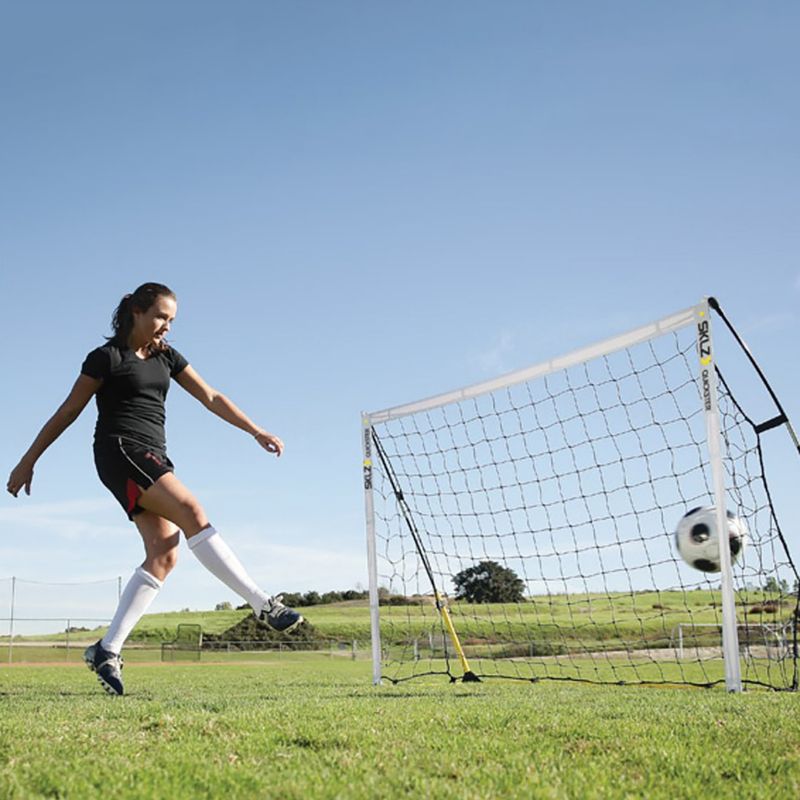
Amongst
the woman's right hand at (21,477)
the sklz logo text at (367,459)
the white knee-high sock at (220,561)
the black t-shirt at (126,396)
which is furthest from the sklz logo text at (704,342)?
the woman's right hand at (21,477)

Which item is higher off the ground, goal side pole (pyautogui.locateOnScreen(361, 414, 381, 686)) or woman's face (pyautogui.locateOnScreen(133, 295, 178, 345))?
woman's face (pyautogui.locateOnScreen(133, 295, 178, 345))

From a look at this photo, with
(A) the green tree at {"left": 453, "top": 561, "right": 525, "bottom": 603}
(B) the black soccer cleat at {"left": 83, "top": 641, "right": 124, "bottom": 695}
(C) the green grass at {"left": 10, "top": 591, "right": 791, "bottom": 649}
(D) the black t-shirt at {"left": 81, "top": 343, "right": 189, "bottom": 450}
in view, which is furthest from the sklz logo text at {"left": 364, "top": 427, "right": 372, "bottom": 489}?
(C) the green grass at {"left": 10, "top": 591, "right": 791, "bottom": 649}

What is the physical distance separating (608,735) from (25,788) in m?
2.04

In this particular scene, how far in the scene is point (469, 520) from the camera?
9820mm

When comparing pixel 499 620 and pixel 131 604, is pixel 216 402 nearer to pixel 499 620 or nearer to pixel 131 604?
pixel 131 604

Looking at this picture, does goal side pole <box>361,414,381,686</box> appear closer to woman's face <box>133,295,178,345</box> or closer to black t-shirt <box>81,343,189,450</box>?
black t-shirt <box>81,343,189,450</box>

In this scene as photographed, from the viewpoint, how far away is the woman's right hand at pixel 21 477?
5.56 m

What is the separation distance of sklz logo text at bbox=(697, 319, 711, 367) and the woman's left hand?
3.31 m

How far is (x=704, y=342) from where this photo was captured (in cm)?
700

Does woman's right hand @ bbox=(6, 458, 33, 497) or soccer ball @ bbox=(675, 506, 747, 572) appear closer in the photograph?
woman's right hand @ bbox=(6, 458, 33, 497)

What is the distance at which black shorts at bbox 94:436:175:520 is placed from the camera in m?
5.30

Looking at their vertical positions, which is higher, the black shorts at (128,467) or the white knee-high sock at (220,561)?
the black shorts at (128,467)

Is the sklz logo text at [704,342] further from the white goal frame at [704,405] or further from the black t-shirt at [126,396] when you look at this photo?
the black t-shirt at [126,396]

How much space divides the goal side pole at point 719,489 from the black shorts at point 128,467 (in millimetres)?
3919
